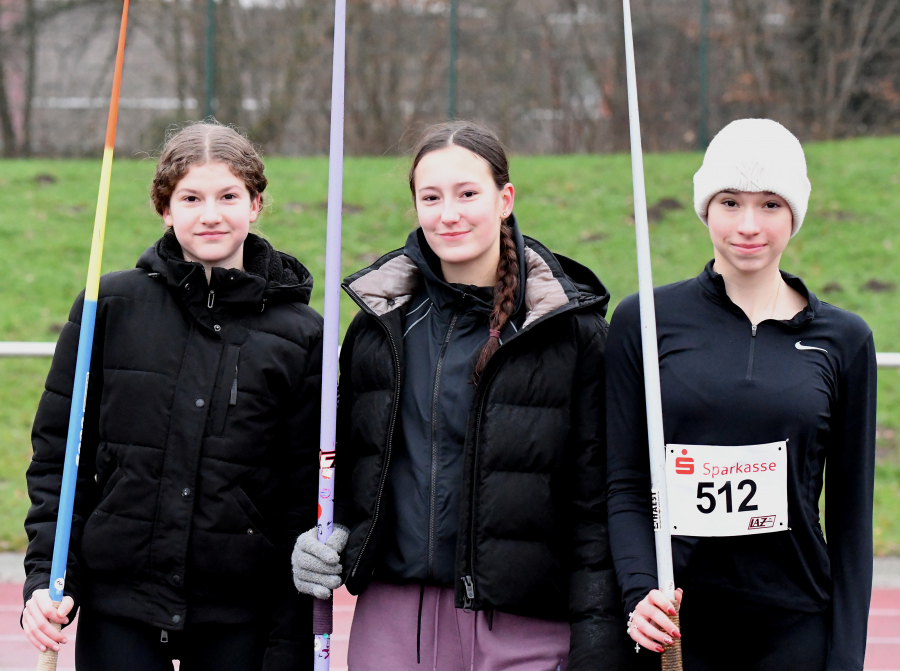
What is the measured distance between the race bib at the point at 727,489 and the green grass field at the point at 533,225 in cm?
582

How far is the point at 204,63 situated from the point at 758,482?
968 centimetres

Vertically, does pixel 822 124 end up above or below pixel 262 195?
above

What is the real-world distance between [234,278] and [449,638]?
0.91 meters

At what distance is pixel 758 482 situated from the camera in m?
2.29

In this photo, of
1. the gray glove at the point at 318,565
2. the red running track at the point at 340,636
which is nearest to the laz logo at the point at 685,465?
the gray glove at the point at 318,565

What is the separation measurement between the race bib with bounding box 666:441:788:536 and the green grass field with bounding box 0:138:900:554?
5820 mm

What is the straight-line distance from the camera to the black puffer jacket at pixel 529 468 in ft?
7.69

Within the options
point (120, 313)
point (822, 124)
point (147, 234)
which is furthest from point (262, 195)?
point (822, 124)

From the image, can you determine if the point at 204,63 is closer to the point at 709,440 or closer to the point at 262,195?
the point at 262,195

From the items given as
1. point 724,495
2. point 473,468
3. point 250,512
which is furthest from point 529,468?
point 250,512

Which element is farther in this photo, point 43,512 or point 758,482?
point 43,512

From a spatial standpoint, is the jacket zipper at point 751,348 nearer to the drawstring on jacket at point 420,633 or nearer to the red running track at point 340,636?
the drawstring on jacket at point 420,633

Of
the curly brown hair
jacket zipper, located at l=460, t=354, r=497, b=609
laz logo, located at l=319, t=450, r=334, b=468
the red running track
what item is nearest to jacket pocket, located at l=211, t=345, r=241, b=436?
laz logo, located at l=319, t=450, r=334, b=468

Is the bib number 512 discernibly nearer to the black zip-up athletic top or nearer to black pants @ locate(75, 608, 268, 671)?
the black zip-up athletic top
